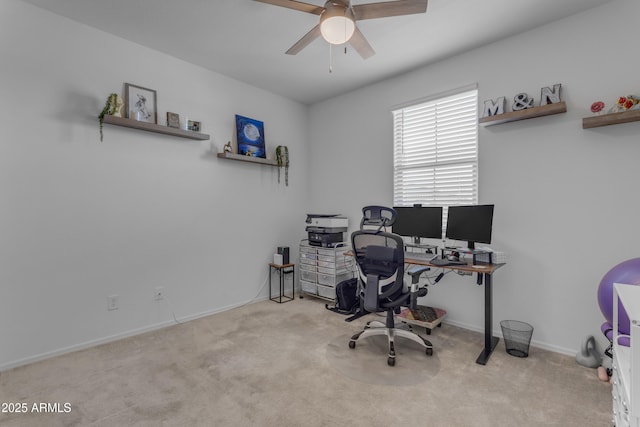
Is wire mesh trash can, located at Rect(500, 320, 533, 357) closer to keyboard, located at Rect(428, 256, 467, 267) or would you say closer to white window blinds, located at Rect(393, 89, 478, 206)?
keyboard, located at Rect(428, 256, 467, 267)

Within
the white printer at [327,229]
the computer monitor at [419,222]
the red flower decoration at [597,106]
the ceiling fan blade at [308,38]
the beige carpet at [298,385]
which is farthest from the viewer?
the white printer at [327,229]

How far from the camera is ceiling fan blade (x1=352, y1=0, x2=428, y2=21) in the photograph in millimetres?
1804

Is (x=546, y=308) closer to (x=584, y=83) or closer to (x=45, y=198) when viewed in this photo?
(x=584, y=83)

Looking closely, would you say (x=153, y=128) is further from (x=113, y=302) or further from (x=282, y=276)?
(x=282, y=276)

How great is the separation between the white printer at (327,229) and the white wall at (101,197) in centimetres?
82

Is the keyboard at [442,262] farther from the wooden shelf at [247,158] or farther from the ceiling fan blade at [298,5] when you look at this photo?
the wooden shelf at [247,158]

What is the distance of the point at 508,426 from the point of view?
166 centimetres

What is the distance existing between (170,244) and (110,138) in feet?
3.78

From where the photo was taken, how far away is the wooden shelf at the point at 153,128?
8.75ft

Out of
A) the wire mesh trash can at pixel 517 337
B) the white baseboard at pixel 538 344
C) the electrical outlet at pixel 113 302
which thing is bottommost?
the white baseboard at pixel 538 344

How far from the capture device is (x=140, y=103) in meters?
2.92

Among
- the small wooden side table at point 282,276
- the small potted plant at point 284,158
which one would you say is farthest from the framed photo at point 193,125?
the small wooden side table at point 282,276

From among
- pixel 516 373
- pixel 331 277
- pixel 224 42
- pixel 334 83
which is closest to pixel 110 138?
pixel 224 42

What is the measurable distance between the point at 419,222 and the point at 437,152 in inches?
32.6
